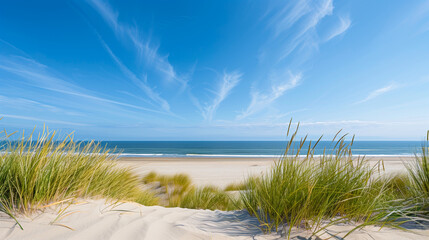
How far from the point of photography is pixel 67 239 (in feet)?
4.33

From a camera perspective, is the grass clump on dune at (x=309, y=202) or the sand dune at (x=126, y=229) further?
the grass clump on dune at (x=309, y=202)

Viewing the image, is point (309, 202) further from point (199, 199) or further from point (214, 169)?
point (214, 169)

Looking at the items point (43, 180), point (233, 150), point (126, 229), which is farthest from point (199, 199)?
point (233, 150)

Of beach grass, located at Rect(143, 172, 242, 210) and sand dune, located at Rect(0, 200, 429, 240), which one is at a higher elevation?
sand dune, located at Rect(0, 200, 429, 240)

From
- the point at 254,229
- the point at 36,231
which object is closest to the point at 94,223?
the point at 36,231

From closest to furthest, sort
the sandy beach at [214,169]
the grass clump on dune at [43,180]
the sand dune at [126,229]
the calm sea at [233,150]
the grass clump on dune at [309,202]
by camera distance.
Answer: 1. the sand dune at [126,229]
2. the grass clump on dune at [309,202]
3. the grass clump on dune at [43,180]
4. the sandy beach at [214,169]
5. the calm sea at [233,150]

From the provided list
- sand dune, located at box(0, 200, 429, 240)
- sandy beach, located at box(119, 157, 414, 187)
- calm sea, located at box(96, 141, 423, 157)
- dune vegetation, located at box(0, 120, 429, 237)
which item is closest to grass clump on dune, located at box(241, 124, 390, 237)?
dune vegetation, located at box(0, 120, 429, 237)

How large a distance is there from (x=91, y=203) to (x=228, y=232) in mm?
1399

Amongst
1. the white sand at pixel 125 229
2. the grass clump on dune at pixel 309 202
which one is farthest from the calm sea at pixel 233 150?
the white sand at pixel 125 229

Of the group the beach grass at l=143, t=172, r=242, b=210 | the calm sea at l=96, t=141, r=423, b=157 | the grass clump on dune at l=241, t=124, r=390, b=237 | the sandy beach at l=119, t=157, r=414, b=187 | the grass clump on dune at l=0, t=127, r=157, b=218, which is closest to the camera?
the grass clump on dune at l=241, t=124, r=390, b=237

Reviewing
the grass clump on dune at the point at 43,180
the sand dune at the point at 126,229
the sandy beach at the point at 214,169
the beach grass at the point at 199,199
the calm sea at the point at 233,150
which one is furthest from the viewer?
the calm sea at the point at 233,150

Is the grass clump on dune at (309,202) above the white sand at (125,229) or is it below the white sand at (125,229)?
above

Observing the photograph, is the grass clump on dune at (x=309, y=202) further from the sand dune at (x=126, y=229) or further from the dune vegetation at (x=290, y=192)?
the sand dune at (x=126, y=229)

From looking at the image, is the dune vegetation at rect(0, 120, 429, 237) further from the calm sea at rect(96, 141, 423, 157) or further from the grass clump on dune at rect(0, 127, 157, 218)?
the calm sea at rect(96, 141, 423, 157)
